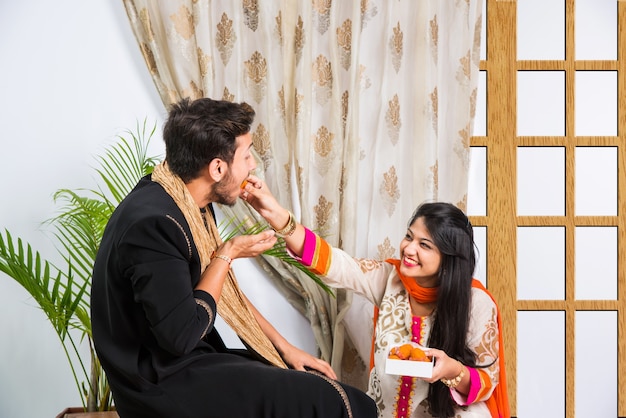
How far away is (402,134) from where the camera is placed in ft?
9.87

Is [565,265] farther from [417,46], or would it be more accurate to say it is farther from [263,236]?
[263,236]

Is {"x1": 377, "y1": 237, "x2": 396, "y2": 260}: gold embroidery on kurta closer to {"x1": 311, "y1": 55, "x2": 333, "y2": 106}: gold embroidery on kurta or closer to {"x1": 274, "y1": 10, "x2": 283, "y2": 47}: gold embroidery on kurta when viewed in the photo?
{"x1": 311, "y1": 55, "x2": 333, "y2": 106}: gold embroidery on kurta

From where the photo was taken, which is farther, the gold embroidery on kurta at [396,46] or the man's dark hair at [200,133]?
the gold embroidery on kurta at [396,46]

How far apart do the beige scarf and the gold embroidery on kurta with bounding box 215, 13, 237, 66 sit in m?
1.09

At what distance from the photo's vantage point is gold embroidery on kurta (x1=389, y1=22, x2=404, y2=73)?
2963mm

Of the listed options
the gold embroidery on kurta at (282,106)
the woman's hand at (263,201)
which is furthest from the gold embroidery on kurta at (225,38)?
the woman's hand at (263,201)

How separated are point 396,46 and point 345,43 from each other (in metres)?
0.21

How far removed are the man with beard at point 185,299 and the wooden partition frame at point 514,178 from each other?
1488mm

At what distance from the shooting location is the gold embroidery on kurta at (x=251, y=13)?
297 cm

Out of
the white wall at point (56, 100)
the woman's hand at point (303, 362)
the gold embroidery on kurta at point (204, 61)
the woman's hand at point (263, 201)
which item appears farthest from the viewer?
the white wall at point (56, 100)

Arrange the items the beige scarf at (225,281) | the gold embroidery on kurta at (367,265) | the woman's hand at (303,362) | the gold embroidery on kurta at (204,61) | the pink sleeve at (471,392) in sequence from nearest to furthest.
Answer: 1. the beige scarf at (225,281)
2. the woman's hand at (303,362)
3. the pink sleeve at (471,392)
4. the gold embroidery on kurta at (367,265)
5. the gold embroidery on kurta at (204,61)

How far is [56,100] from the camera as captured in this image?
119 inches

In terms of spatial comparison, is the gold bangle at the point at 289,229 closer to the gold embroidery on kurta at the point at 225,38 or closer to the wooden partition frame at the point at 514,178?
the gold embroidery on kurta at the point at 225,38

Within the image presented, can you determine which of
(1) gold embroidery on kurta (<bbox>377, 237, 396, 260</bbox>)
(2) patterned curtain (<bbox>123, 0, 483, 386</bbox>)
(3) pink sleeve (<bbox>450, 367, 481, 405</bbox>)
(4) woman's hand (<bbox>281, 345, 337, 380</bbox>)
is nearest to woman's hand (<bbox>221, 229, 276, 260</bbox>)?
(4) woman's hand (<bbox>281, 345, 337, 380</bbox>)
